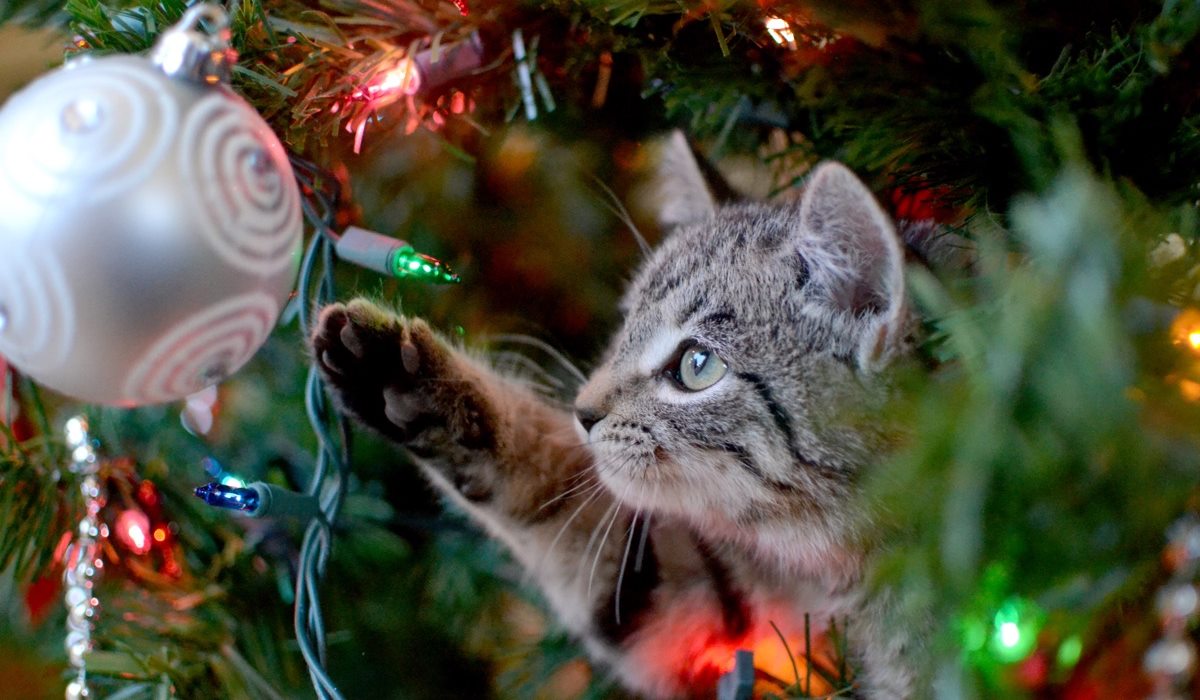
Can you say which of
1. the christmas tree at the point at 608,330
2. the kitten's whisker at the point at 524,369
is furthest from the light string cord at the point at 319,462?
the kitten's whisker at the point at 524,369

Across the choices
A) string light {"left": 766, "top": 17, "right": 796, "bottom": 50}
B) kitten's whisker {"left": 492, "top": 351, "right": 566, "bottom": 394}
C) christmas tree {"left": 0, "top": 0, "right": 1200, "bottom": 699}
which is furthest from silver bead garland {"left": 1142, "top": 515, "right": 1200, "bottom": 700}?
kitten's whisker {"left": 492, "top": 351, "right": 566, "bottom": 394}

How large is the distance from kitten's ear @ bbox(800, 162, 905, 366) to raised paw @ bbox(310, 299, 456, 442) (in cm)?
26

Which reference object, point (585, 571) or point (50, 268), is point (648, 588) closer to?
point (585, 571)

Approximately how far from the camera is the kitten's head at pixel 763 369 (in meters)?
0.50

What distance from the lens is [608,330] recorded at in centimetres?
80

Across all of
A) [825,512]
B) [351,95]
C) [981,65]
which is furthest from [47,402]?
[981,65]

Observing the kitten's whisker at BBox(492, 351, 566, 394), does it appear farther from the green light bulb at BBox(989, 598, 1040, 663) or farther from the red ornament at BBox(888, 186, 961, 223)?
the green light bulb at BBox(989, 598, 1040, 663)

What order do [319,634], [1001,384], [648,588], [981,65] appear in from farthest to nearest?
[648,588] → [319,634] → [981,65] → [1001,384]

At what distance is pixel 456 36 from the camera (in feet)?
1.62

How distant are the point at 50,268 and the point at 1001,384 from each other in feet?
1.02

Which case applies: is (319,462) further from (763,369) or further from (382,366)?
(763,369)

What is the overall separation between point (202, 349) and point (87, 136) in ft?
0.28

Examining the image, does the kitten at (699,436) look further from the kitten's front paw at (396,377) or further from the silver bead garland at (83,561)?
the silver bead garland at (83,561)

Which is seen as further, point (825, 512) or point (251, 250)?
point (825, 512)
